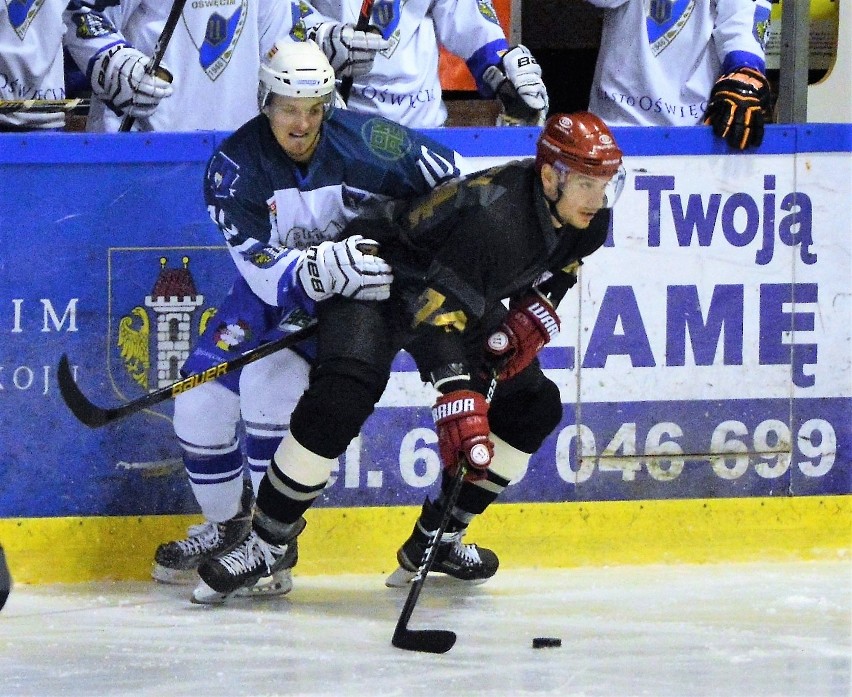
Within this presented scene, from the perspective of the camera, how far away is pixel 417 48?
460 centimetres

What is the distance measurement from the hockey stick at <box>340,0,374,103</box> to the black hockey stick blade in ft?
4.87

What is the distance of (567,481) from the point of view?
14.4 ft

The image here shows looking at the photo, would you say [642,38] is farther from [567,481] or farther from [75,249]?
[75,249]

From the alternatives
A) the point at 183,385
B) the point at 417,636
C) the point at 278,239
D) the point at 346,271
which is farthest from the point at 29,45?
the point at 417,636

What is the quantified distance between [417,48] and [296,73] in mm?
995

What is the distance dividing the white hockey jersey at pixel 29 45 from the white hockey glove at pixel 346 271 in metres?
0.92

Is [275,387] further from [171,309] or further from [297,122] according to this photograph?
[297,122]

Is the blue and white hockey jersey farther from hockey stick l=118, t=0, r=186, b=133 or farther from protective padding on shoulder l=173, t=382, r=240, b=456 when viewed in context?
hockey stick l=118, t=0, r=186, b=133

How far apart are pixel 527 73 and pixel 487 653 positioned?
1659 millimetres

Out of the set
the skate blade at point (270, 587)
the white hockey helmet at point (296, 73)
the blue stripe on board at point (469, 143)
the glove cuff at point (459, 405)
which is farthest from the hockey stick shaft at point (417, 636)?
the blue stripe on board at point (469, 143)

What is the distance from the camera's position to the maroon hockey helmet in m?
3.60

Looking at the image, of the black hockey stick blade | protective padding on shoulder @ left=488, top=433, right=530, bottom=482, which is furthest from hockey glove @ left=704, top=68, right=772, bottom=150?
the black hockey stick blade

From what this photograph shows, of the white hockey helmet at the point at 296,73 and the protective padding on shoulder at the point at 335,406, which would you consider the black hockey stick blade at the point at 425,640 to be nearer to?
the protective padding on shoulder at the point at 335,406

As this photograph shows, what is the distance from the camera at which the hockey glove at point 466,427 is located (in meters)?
3.55
